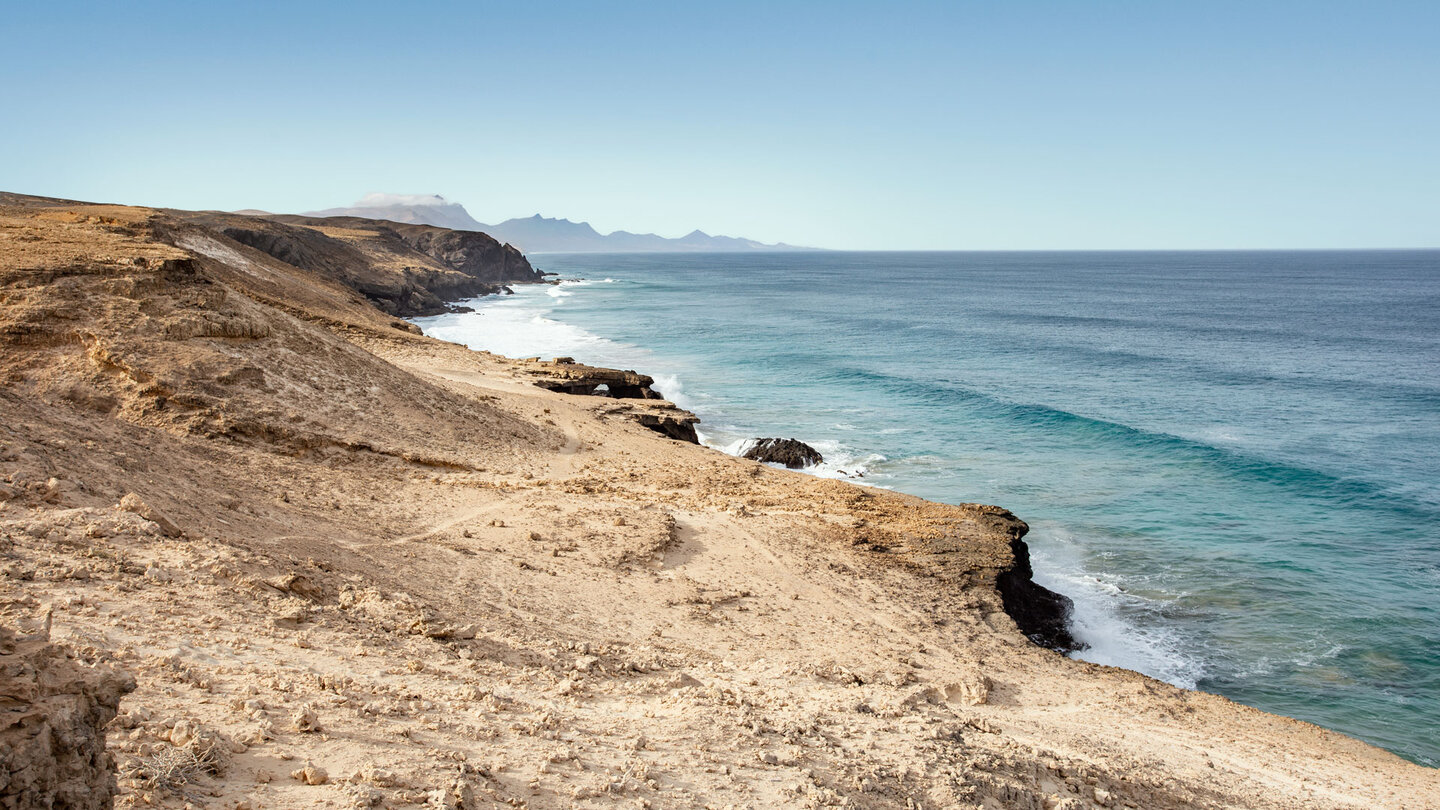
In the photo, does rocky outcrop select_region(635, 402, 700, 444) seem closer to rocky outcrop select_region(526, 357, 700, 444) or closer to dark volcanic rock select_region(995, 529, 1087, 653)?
rocky outcrop select_region(526, 357, 700, 444)

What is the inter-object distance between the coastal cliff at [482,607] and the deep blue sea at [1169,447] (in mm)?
3252

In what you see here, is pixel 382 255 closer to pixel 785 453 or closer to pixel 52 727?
pixel 785 453

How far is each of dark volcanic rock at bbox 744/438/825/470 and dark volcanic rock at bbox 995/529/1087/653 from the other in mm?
8767

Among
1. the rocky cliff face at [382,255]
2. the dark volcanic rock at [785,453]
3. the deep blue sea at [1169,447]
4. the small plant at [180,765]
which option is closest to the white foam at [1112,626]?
the deep blue sea at [1169,447]

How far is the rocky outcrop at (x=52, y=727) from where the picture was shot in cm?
358

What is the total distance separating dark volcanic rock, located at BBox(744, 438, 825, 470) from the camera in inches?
893

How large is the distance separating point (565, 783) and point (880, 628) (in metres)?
6.57

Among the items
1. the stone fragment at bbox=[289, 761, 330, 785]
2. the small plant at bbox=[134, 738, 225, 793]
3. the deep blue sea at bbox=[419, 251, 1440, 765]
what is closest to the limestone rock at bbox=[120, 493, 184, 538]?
the small plant at bbox=[134, 738, 225, 793]

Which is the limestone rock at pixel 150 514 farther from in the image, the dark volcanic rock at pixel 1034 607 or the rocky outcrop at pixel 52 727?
the dark volcanic rock at pixel 1034 607

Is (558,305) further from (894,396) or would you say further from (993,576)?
(993,576)

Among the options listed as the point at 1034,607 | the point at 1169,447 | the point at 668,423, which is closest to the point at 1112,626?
the point at 1034,607

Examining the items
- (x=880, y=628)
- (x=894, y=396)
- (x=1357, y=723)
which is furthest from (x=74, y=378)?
(x=894, y=396)

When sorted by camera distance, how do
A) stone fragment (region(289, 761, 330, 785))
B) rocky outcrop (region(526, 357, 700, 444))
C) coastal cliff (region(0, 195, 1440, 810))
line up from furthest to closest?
rocky outcrop (region(526, 357, 700, 444))
coastal cliff (region(0, 195, 1440, 810))
stone fragment (region(289, 761, 330, 785))

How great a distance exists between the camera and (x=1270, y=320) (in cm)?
6109
